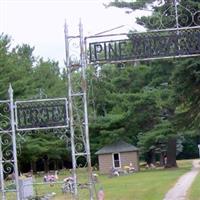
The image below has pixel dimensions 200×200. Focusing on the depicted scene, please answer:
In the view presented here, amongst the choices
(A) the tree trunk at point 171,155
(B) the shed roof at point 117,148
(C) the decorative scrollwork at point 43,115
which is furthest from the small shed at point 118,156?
(C) the decorative scrollwork at point 43,115

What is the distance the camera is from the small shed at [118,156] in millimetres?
47812

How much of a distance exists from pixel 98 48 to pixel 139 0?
18.2 metres

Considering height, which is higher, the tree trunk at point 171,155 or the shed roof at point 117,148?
the shed roof at point 117,148

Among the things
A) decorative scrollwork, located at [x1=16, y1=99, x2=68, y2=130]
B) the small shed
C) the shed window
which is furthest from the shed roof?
decorative scrollwork, located at [x1=16, y1=99, x2=68, y2=130]

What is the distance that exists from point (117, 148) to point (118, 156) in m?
0.64

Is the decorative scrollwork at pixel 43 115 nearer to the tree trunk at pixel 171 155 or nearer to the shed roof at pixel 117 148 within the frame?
the shed roof at pixel 117 148

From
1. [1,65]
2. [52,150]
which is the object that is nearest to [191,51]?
[1,65]

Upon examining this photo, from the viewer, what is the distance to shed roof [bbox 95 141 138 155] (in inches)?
1881

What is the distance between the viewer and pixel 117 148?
1891 inches

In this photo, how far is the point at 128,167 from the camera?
4612cm

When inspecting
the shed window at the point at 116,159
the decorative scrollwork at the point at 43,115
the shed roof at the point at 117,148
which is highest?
the decorative scrollwork at the point at 43,115

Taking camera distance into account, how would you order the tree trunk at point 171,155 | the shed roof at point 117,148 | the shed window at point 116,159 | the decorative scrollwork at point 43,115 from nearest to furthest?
1. the decorative scrollwork at point 43,115
2. the shed roof at point 117,148
3. the shed window at point 116,159
4. the tree trunk at point 171,155

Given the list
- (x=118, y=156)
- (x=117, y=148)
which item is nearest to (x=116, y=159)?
(x=118, y=156)

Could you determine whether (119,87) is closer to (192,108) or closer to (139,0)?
(139,0)
